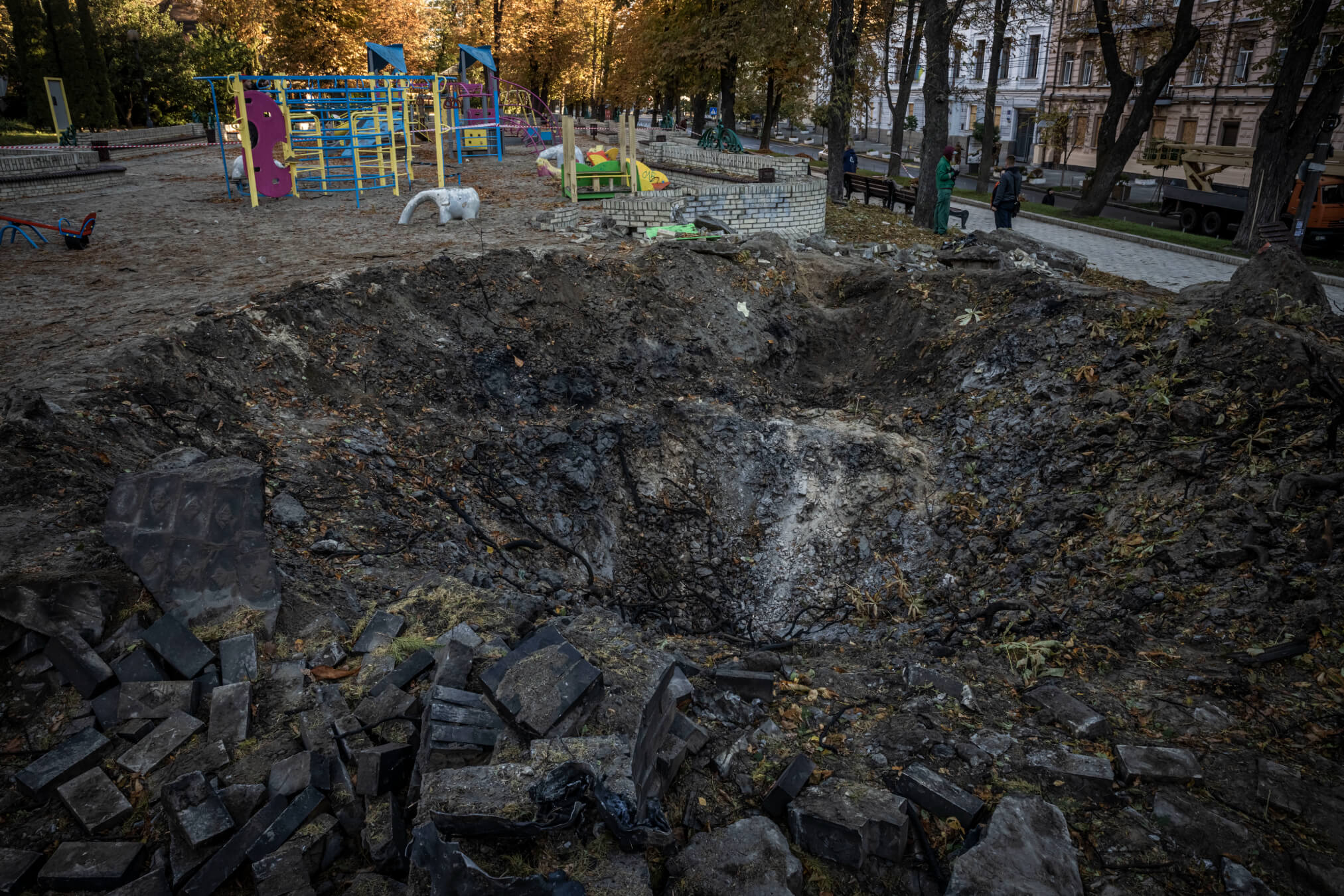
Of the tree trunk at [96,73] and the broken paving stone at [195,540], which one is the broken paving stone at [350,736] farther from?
the tree trunk at [96,73]

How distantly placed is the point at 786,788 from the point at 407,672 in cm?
189

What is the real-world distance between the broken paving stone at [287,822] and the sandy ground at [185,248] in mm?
4514

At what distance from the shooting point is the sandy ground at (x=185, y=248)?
707 cm

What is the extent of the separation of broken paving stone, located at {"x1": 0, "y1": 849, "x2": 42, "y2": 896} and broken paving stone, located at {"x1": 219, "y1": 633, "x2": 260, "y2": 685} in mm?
925

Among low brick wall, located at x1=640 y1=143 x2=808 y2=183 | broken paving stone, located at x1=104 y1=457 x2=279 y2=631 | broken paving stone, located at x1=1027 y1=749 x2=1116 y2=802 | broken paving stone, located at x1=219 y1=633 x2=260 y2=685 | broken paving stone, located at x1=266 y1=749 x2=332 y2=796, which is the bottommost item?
broken paving stone, located at x1=1027 y1=749 x2=1116 y2=802

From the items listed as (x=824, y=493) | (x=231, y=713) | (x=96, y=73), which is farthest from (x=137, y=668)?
(x=96, y=73)

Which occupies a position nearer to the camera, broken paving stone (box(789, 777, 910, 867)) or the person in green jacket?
broken paving stone (box(789, 777, 910, 867))

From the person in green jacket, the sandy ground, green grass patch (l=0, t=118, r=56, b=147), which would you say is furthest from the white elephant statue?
green grass patch (l=0, t=118, r=56, b=147)

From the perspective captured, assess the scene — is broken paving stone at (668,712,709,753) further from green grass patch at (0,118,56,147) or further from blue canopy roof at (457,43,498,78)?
green grass patch at (0,118,56,147)

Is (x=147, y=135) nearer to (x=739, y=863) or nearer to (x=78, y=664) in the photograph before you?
(x=78, y=664)

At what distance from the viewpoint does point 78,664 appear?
354 centimetres

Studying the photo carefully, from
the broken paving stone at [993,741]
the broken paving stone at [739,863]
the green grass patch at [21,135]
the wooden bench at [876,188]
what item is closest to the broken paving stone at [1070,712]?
the broken paving stone at [993,741]

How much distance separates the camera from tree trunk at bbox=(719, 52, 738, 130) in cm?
2261

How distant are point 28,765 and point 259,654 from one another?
0.96 metres
